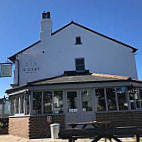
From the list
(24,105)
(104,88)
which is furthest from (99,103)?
(24,105)

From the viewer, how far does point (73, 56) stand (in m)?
16.1

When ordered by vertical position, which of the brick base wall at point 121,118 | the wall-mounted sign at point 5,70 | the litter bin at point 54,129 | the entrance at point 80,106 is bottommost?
the litter bin at point 54,129

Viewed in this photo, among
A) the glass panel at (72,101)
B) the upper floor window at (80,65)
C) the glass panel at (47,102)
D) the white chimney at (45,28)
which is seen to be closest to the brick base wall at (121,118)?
the glass panel at (72,101)

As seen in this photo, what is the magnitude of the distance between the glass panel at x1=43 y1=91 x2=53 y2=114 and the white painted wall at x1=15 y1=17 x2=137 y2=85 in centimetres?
499

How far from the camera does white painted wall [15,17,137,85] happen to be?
15.7 meters

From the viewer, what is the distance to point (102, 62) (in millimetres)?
15805

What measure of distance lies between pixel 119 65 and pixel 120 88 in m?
5.34

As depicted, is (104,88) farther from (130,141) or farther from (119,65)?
(119,65)

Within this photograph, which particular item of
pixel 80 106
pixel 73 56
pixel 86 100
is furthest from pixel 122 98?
pixel 73 56

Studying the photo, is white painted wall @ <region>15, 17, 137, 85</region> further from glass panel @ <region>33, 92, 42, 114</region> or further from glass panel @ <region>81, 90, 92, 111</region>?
glass panel @ <region>81, 90, 92, 111</region>

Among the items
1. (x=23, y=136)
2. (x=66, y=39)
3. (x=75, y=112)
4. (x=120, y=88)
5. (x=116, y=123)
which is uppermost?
(x=66, y=39)

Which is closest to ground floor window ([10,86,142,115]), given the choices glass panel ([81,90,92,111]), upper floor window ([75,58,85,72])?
glass panel ([81,90,92,111])

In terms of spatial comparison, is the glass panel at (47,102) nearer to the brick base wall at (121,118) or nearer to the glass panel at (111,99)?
the brick base wall at (121,118)

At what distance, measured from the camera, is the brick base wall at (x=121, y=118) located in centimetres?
1020
